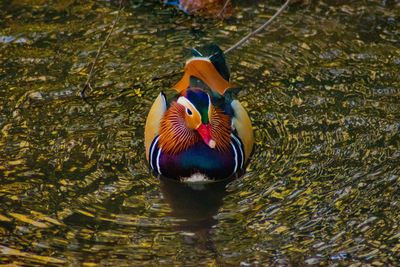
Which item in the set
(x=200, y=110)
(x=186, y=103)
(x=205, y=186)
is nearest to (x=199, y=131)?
(x=200, y=110)

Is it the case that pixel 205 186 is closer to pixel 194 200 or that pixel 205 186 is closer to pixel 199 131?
pixel 194 200

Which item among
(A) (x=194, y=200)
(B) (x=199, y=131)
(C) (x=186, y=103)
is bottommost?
(A) (x=194, y=200)

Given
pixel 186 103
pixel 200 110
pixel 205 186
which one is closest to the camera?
pixel 200 110

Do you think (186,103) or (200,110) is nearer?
(200,110)

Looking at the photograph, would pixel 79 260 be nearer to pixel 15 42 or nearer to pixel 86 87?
pixel 86 87

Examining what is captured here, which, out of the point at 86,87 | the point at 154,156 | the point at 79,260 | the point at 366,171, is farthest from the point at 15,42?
the point at 366,171

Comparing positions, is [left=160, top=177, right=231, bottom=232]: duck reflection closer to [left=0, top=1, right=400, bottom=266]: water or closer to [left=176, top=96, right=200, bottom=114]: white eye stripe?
[left=0, top=1, right=400, bottom=266]: water

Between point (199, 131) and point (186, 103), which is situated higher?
point (186, 103)

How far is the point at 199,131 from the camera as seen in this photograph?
584cm

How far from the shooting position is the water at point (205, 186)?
16.9 feet

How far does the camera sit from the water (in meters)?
5.16

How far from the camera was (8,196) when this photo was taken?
5.68 m

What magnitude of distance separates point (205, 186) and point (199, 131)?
54cm

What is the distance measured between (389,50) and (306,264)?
3653 millimetres
